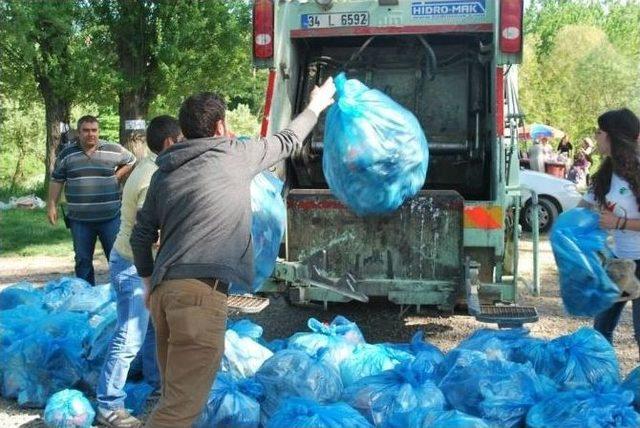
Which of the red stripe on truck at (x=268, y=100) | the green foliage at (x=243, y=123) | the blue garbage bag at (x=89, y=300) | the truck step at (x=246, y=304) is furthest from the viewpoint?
the green foliage at (x=243, y=123)

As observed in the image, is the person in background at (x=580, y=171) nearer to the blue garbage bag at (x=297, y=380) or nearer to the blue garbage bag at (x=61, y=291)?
the blue garbage bag at (x=61, y=291)

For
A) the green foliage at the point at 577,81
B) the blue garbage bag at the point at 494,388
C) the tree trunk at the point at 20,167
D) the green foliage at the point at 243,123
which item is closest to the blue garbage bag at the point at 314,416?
the blue garbage bag at the point at 494,388

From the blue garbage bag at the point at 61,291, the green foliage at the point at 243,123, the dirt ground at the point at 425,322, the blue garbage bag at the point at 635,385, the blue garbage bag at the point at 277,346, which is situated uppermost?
the green foliage at the point at 243,123

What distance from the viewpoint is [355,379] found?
3.98 m

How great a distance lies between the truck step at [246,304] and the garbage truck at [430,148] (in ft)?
0.56

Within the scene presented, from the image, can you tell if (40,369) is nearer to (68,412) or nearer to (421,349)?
(68,412)

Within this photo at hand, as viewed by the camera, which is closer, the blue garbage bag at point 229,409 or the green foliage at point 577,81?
the blue garbage bag at point 229,409

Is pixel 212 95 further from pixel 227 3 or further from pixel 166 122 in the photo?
pixel 227 3

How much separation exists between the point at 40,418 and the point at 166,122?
5.62ft

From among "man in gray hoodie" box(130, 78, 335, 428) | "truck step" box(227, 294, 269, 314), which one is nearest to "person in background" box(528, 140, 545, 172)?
"truck step" box(227, 294, 269, 314)

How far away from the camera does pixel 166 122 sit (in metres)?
3.80

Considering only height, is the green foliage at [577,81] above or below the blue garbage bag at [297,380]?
above

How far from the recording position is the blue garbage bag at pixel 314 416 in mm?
3230

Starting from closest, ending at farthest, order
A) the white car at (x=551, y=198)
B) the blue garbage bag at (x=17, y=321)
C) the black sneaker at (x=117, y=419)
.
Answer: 1. the black sneaker at (x=117, y=419)
2. the blue garbage bag at (x=17, y=321)
3. the white car at (x=551, y=198)
